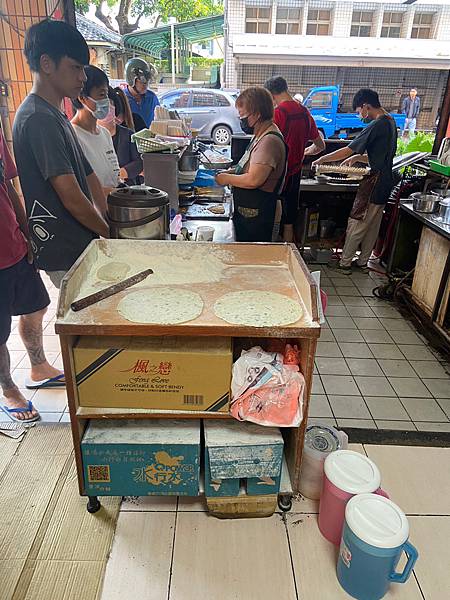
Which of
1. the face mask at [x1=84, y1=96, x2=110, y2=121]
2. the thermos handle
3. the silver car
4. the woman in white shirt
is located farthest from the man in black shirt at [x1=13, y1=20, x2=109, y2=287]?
the silver car

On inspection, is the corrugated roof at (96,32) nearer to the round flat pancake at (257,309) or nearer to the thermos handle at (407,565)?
the round flat pancake at (257,309)

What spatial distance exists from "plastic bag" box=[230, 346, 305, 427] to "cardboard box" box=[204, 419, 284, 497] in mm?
93

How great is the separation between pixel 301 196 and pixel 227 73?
8486mm

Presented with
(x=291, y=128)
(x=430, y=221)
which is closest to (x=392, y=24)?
(x=291, y=128)

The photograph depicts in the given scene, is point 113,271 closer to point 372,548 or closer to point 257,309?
point 257,309

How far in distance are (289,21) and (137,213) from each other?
12895 mm

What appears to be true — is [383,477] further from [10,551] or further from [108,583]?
[10,551]

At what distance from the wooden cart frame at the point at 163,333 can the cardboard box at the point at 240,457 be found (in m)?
0.08

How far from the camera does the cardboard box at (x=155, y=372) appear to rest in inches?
51.7

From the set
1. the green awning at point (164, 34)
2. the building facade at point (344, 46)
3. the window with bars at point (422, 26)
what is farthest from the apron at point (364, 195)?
the window with bars at point (422, 26)

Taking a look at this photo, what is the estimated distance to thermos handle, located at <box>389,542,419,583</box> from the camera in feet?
4.16

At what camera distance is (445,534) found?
62.3 inches

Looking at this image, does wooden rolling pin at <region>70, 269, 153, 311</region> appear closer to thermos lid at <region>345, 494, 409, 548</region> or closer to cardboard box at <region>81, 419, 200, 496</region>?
cardboard box at <region>81, 419, 200, 496</region>

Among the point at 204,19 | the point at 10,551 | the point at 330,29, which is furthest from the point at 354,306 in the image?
the point at 330,29
